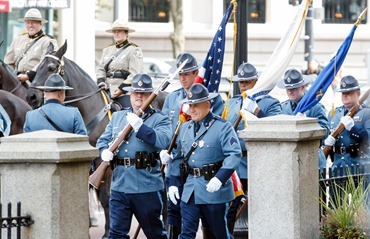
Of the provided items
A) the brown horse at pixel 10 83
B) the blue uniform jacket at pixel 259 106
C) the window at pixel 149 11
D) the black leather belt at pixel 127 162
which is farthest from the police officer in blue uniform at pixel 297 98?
the window at pixel 149 11

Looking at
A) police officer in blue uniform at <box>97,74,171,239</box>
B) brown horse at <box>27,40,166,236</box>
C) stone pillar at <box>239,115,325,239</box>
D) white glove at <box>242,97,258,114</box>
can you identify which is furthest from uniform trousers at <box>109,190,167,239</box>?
brown horse at <box>27,40,166,236</box>

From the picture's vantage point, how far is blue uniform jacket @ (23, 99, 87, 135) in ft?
41.8

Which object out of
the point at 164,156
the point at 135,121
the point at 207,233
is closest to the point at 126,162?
the point at 164,156

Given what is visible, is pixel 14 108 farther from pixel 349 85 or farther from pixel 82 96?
pixel 349 85

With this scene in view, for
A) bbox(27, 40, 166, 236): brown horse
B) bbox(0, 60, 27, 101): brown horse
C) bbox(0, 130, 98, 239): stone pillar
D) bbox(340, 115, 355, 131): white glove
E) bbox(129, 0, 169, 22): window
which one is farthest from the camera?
bbox(129, 0, 169, 22): window

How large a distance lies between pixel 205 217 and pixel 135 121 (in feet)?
3.76

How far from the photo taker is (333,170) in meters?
11.7

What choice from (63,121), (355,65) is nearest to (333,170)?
(63,121)

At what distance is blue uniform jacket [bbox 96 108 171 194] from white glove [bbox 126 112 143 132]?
4 centimetres

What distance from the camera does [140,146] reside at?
39.1ft

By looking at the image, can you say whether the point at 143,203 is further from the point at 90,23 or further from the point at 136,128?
the point at 90,23

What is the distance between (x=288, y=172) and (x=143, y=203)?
1818 millimetres

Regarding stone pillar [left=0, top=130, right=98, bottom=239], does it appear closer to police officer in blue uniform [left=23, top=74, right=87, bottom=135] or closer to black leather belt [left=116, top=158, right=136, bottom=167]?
black leather belt [left=116, top=158, right=136, bottom=167]

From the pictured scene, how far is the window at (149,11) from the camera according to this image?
145ft
